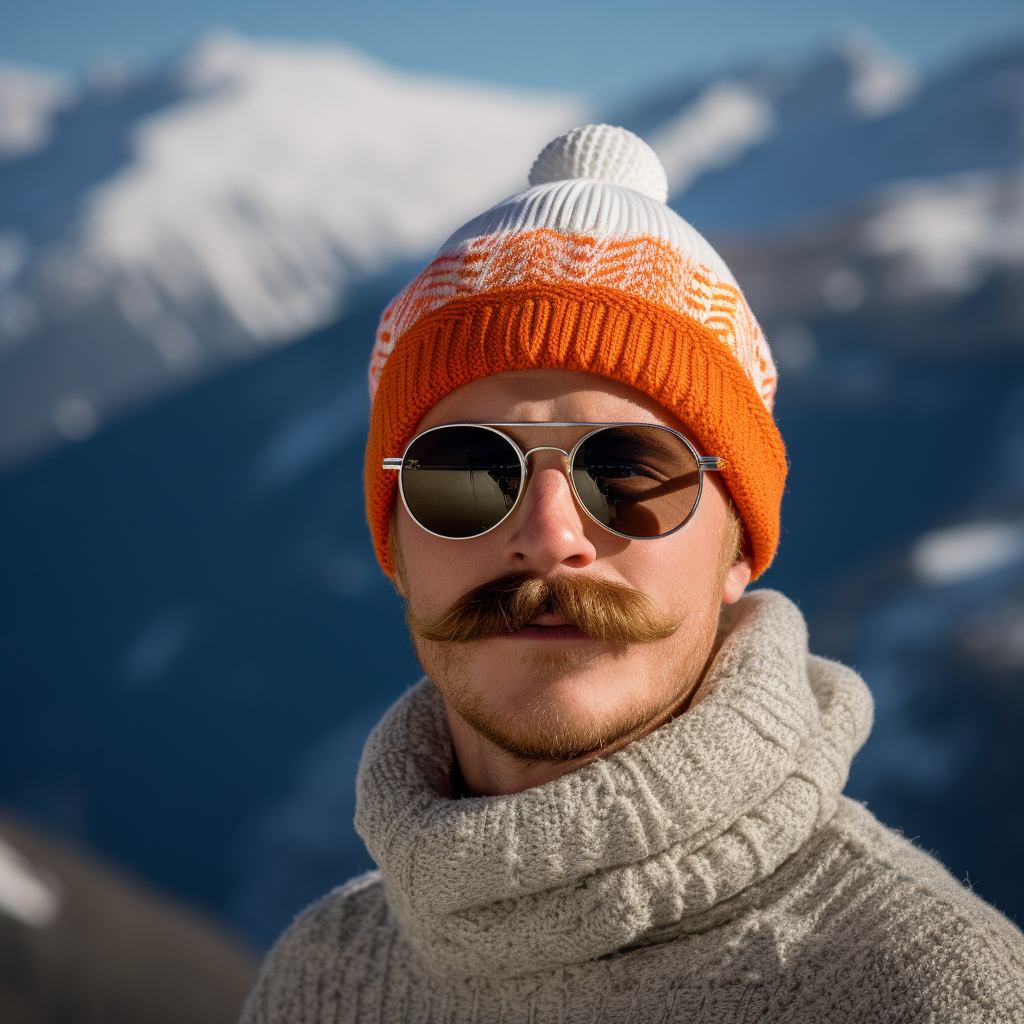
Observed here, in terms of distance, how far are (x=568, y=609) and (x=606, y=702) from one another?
0.15m

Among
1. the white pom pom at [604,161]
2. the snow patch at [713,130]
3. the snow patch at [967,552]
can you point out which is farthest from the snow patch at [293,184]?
the white pom pom at [604,161]

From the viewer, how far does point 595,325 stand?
1.43 meters

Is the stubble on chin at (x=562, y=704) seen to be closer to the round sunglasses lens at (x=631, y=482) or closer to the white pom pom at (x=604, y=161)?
the round sunglasses lens at (x=631, y=482)

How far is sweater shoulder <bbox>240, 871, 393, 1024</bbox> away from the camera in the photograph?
5.47 ft

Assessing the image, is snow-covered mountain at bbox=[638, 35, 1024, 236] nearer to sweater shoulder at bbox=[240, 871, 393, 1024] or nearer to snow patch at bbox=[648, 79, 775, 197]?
snow patch at bbox=[648, 79, 775, 197]

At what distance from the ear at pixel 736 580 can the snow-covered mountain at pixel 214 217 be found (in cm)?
3714

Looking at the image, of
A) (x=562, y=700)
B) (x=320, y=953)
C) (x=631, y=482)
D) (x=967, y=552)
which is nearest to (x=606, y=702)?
(x=562, y=700)

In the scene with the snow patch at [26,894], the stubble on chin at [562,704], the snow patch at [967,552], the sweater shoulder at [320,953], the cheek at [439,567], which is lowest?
the snow patch at [967,552]

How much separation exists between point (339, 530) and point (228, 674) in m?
4.52

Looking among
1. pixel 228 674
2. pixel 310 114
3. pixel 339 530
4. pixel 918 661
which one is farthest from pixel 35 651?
pixel 310 114

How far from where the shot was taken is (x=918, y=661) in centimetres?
1309

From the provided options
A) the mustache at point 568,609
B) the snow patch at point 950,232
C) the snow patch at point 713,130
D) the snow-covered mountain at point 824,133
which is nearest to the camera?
the mustache at point 568,609

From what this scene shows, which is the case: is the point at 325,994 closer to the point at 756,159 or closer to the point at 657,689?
the point at 657,689

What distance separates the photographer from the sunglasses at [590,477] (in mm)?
1390
